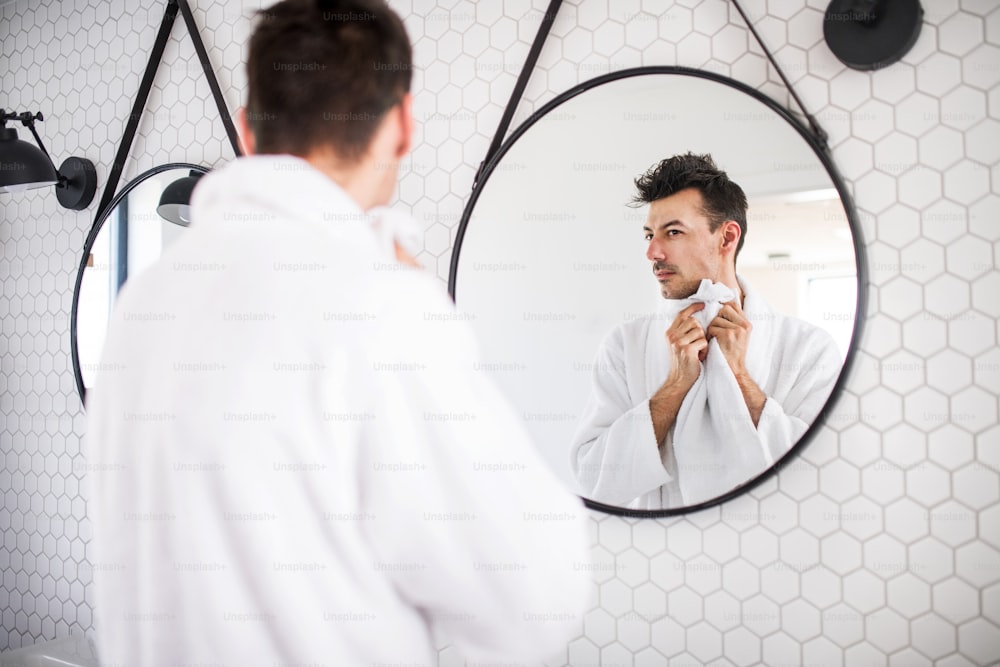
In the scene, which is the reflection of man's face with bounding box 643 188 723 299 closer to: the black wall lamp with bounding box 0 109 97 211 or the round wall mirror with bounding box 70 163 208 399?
the round wall mirror with bounding box 70 163 208 399

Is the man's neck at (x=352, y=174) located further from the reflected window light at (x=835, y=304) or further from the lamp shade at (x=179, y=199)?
the lamp shade at (x=179, y=199)

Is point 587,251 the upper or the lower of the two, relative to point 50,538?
upper

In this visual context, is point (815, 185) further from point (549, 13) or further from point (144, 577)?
point (144, 577)

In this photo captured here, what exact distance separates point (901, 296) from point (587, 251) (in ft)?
1.61

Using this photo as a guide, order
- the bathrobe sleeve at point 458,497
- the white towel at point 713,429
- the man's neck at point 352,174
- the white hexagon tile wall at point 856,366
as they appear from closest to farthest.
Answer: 1. the bathrobe sleeve at point 458,497
2. the man's neck at point 352,174
3. the white hexagon tile wall at point 856,366
4. the white towel at point 713,429

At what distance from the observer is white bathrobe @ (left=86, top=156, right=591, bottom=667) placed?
0.60 m

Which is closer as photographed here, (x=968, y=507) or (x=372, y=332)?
(x=372, y=332)

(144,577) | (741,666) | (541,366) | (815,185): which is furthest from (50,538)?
(815,185)

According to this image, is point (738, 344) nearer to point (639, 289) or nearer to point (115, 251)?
point (639, 289)

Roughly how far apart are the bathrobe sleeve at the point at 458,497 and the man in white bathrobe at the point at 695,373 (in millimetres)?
619

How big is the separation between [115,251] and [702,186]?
146 cm

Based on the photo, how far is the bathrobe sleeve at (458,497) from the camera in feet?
1.98

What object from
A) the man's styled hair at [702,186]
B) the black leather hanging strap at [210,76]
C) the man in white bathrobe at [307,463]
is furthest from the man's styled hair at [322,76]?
the black leather hanging strap at [210,76]

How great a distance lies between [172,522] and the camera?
0.63 m
